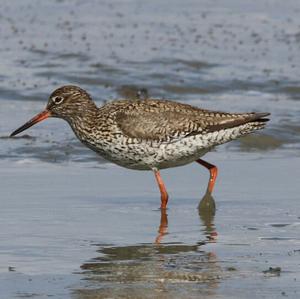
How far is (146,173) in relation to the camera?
13695mm

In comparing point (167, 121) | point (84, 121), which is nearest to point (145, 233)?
point (167, 121)

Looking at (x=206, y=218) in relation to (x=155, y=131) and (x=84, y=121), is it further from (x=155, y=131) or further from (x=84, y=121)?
(x=84, y=121)

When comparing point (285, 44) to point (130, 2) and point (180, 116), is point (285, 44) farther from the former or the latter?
point (180, 116)

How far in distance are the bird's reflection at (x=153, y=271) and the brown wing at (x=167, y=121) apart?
4.86 feet

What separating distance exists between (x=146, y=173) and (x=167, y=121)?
66.3 inches

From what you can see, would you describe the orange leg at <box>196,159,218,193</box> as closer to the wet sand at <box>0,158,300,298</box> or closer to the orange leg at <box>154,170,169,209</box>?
the wet sand at <box>0,158,300,298</box>

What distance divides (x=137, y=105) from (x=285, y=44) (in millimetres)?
8851

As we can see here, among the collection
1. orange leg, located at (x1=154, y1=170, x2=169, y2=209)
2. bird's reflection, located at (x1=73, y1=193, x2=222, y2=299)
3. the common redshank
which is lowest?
bird's reflection, located at (x1=73, y1=193, x2=222, y2=299)

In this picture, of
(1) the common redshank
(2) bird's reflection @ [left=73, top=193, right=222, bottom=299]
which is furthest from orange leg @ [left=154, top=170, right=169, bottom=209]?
(2) bird's reflection @ [left=73, top=193, right=222, bottom=299]

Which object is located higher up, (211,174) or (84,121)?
(84,121)

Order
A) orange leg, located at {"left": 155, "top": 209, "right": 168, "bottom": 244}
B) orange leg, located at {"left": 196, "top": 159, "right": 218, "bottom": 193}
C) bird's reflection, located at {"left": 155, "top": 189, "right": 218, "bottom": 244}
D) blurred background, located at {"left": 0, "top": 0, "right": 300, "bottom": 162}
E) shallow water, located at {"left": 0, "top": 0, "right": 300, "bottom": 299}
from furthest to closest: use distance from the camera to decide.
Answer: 1. blurred background, located at {"left": 0, "top": 0, "right": 300, "bottom": 162}
2. orange leg, located at {"left": 196, "top": 159, "right": 218, "bottom": 193}
3. bird's reflection, located at {"left": 155, "top": 189, "right": 218, "bottom": 244}
4. orange leg, located at {"left": 155, "top": 209, "right": 168, "bottom": 244}
5. shallow water, located at {"left": 0, "top": 0, "right": 300, "bottom": 299}

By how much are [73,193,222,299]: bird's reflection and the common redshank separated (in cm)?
137

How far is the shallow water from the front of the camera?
930 centimetres

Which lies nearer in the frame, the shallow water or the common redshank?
the shallow water
